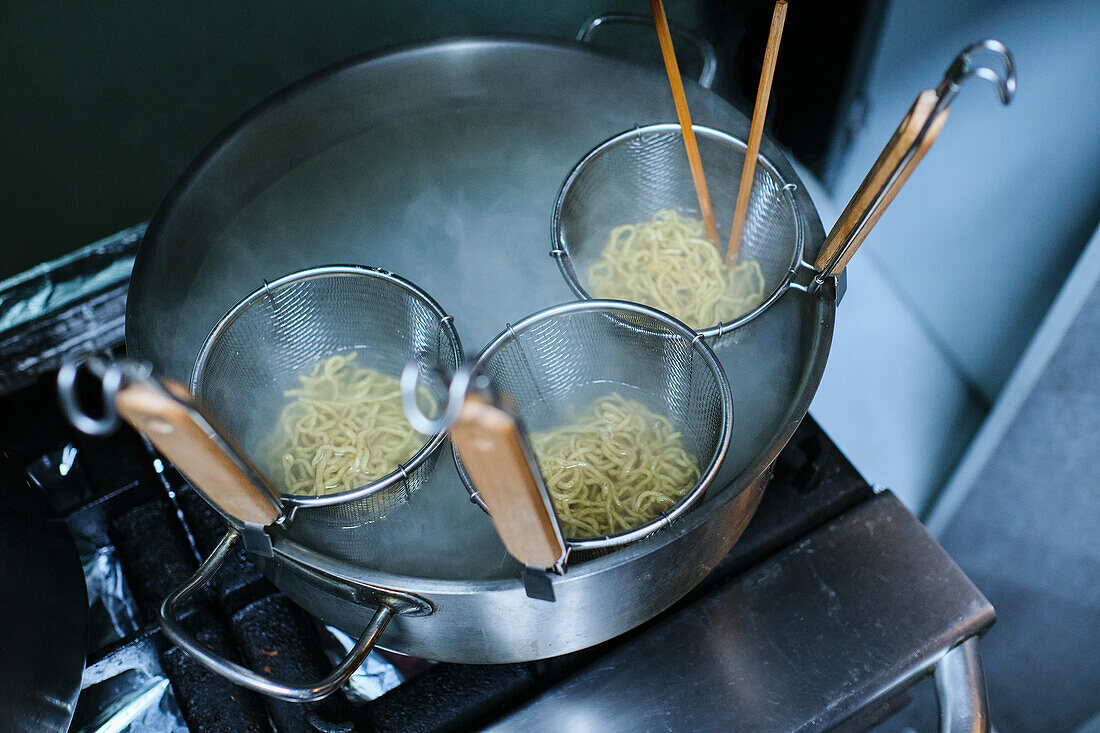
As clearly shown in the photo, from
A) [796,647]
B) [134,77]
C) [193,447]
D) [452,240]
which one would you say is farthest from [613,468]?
[134,77]

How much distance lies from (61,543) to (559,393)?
954 mm

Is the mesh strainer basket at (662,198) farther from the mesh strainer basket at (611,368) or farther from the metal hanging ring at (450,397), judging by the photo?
the metal hanging ring at (450,397)

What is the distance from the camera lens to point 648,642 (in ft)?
5.01

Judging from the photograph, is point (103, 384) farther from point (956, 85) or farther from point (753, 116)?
point (753, 116)

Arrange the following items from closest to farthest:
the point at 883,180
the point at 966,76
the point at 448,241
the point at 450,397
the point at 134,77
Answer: the point at 450,397, the point at 966,76, the point at 883,180, the point at 448,241, the point at 134,77

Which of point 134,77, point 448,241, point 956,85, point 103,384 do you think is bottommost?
point 448,241

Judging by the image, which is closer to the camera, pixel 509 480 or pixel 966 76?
pixel 509 480

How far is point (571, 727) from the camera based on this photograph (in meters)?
1.45

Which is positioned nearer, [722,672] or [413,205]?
[722,672]

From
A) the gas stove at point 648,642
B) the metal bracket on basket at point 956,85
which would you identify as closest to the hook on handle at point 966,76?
the metal bracket on basket at point 956,85

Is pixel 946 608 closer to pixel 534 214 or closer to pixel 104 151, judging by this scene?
pixel 534 214

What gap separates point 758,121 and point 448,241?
0.72m

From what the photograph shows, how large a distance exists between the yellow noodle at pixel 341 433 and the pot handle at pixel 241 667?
0.96 feet

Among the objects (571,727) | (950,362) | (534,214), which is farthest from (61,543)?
(950,362)
